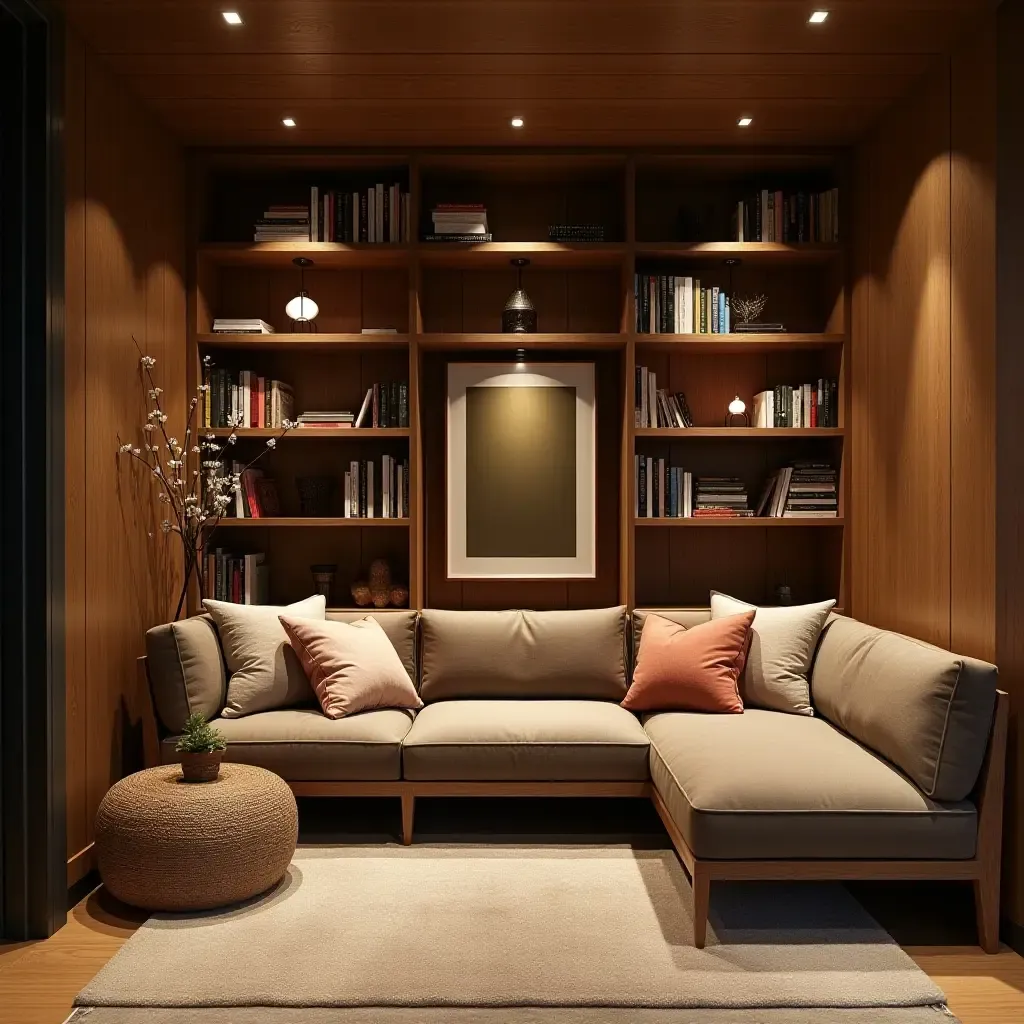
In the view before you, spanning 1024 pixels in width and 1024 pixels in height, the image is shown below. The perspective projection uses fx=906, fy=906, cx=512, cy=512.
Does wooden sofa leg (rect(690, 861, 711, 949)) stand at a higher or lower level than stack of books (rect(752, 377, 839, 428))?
lower

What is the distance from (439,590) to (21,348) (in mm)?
2104

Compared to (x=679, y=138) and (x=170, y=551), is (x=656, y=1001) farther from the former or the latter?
(x=679, y=138)

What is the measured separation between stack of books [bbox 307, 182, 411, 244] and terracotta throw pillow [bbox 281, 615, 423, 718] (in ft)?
5.56

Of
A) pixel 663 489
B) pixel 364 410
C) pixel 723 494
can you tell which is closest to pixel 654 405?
pixel 663 489

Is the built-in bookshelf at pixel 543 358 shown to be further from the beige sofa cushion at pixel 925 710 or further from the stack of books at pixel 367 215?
the beige sofa cushion at pixel 925 710

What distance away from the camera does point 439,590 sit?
14.0ft

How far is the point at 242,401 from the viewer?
401 centimetres

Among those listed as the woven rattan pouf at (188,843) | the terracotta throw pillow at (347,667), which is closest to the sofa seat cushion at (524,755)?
the terracotta throw pillow at (347,667)

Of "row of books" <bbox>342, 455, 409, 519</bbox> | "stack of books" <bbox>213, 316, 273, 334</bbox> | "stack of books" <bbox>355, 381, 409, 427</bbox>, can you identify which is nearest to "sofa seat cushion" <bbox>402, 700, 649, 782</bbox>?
"row of books" <bbox>342, 455, 409, 519</bbox>

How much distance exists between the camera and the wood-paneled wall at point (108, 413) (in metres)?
2.93

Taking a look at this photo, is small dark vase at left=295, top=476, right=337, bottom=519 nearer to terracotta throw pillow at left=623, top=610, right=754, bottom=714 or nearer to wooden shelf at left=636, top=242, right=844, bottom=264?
terracotta throw pillow at left=623, top=610, right=754, bottom=714

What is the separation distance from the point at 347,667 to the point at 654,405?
1759 mm

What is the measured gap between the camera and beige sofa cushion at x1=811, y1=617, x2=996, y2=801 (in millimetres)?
2562

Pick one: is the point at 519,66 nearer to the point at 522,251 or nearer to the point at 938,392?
the point at 522,251
